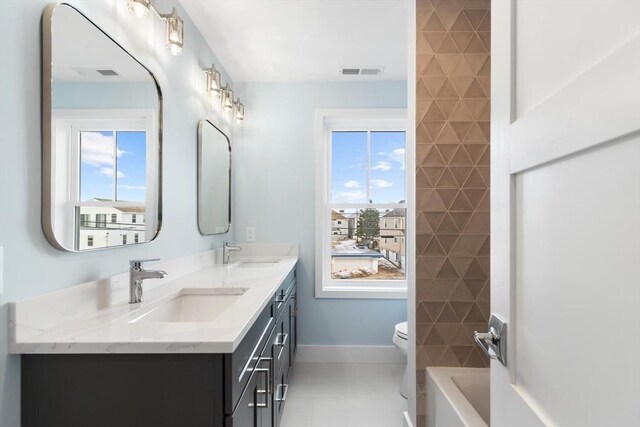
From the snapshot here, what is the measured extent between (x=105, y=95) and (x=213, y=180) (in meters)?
1.27

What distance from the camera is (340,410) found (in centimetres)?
233

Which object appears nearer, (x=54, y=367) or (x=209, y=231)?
(x=54, y=367)

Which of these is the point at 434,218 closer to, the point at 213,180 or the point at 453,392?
the point at 453,392

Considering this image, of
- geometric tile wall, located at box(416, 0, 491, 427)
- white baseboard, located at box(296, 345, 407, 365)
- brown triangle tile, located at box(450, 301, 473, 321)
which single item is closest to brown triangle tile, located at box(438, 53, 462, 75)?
geometric tile wall, located at box(416, 0, 491, 427)

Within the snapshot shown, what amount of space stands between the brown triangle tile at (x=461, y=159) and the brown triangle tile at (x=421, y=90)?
1.07ft

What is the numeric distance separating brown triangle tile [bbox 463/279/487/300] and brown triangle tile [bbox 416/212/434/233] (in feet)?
1.05

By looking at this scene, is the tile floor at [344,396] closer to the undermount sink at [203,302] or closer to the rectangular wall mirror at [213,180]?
the undermount sink at [203,302]

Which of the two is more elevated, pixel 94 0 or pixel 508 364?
pixel 94 0

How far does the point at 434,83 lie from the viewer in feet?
6.08

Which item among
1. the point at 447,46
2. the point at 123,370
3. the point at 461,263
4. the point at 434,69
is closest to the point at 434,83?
the point at 434,69

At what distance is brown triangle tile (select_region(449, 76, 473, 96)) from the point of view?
6.09 feet

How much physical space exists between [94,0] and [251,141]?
6.15 ft

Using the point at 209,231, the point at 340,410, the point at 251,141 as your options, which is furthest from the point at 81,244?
the point at 251,141

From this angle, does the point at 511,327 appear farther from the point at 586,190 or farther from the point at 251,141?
the point at 251,141
